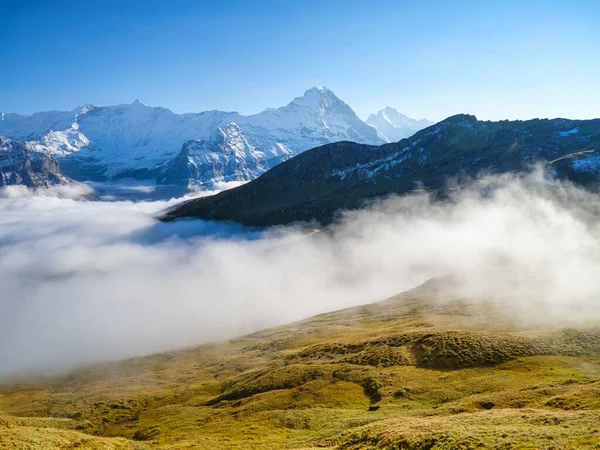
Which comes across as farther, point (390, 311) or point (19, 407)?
point (390, 311)

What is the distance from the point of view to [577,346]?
85312 millimetres

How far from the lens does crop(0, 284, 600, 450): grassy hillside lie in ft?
160

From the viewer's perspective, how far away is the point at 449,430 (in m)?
45.9

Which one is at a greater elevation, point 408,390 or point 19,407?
point 408,390

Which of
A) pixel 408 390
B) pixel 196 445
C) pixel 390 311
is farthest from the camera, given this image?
pixel 390 311

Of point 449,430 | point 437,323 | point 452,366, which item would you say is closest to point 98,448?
point 449,430

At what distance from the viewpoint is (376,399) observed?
269 ft

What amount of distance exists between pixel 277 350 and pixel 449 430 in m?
118

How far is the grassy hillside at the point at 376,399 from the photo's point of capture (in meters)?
48.9

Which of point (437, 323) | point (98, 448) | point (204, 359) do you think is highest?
point (98, 448)

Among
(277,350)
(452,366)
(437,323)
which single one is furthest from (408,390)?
(277,350)

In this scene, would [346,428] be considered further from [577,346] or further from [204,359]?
[204,359]

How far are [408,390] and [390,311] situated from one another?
109 m

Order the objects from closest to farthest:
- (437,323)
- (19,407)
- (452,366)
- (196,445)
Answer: (196,445), (452,366), (437,323), (19,407)
